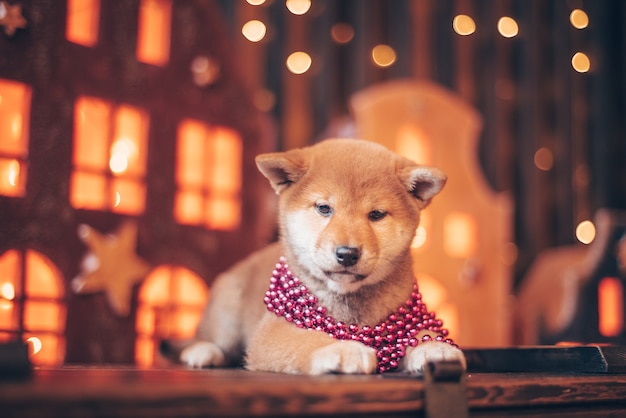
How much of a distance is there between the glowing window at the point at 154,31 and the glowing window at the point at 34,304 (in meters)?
0.59

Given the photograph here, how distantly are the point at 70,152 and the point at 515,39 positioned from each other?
7.56 ft

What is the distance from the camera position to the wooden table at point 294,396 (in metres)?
0.66

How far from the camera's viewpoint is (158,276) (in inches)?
68.8

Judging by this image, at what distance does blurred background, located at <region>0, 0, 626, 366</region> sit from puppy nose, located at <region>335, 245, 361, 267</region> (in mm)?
772

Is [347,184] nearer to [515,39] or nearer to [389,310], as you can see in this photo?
[389,310]

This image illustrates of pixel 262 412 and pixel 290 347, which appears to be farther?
pixel 290 347

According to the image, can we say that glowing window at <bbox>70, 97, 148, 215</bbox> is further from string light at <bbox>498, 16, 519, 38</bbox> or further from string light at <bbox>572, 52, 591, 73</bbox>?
string light at <bbox>572, 52, 591, 73</bbox>

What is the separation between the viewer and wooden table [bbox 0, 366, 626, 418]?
663 mm

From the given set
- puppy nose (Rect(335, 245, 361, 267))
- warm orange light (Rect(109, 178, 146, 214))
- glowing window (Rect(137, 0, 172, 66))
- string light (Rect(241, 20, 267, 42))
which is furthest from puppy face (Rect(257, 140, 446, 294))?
string light (Rect(241, 20, 267, 42))

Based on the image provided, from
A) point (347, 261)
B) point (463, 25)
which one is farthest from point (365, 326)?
point (463, 25)

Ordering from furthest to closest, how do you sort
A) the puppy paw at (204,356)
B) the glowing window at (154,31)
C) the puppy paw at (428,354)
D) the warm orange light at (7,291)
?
1. the glowing window at (154,31)
2. the warm orange light at (7,291)
3. the puppy paw at (204,356)
4. the puppy paw at (428,354)

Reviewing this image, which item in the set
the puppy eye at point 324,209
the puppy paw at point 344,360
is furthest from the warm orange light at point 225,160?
the puppy paw at point 344,360

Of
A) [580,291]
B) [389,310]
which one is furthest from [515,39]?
[389,310]

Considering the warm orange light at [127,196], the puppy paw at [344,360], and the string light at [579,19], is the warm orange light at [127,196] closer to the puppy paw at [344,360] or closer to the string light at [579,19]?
the puppy paw at [344,360]
